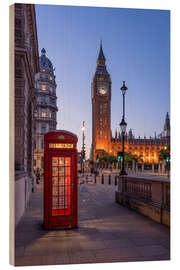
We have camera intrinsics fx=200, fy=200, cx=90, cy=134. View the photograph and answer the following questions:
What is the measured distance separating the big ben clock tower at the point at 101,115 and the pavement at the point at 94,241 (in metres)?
105

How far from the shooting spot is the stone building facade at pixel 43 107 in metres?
45.8

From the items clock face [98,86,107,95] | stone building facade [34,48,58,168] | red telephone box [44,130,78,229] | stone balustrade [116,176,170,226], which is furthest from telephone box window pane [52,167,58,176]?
clock face [98,86,107,95]

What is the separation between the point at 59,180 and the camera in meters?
5.76

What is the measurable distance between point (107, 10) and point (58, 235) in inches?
227

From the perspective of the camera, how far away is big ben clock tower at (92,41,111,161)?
11394 centimetres

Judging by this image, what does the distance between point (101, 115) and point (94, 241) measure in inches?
4445

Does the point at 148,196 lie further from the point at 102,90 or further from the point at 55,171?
the point at 102,90

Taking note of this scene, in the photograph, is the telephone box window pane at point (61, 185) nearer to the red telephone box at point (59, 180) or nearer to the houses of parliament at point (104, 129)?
the red telephone box at point (59, 180)

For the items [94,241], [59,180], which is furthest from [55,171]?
[94,241]

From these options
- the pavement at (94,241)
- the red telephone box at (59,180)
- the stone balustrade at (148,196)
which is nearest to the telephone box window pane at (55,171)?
the red telephone box at (59,180)

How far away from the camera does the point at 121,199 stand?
917 cm
